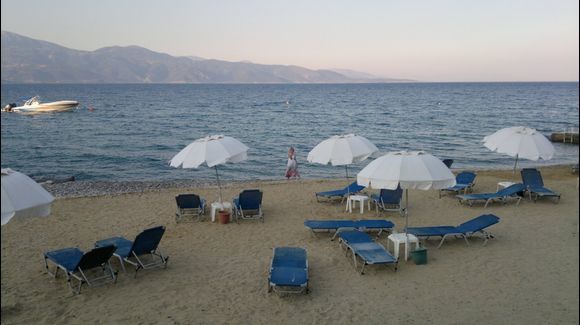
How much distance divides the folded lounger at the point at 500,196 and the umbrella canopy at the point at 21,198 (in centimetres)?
1029

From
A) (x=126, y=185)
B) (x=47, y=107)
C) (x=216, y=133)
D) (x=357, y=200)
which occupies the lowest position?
(x=216, y=133)

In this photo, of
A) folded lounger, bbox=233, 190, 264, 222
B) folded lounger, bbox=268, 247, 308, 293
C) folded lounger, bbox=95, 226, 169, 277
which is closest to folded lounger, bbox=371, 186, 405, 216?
folded lounger, bbox=233, 190, 264, 222

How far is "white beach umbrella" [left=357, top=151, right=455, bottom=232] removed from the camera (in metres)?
7.92

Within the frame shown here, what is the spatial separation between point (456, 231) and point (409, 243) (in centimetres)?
121

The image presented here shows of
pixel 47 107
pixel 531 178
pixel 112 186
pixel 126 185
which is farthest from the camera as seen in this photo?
pixel 47 107

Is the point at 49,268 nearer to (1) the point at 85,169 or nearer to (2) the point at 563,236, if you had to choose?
(2) the point at 563,236

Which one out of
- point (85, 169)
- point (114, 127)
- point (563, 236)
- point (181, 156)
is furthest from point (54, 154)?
point (563, 236)

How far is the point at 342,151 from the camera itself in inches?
456

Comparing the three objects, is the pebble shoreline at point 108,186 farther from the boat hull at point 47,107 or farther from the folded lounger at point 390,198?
the boat hull at point 47,107

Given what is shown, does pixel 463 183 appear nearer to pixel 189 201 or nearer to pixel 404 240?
pixel 404 240

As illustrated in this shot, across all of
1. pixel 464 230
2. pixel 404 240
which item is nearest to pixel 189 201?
pixel 404 240

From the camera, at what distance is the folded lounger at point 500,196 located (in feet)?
39.8

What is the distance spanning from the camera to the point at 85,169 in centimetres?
A: 2297

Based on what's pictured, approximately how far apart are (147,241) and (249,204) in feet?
11.9
